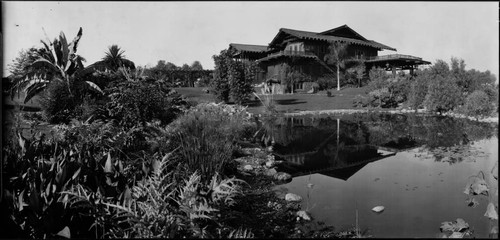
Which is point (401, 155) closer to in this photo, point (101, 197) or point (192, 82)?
point (101, 197)

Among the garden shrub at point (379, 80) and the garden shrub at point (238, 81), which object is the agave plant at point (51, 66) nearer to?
the garden shrub at point (238, 81)

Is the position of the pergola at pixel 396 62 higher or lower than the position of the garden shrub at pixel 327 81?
higher

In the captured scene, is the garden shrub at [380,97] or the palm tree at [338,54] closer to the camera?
the garden shrub at [380,97]

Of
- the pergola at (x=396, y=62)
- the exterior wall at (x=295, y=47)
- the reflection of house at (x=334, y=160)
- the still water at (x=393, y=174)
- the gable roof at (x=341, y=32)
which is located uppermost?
the gable roof at (x=341, y=32)

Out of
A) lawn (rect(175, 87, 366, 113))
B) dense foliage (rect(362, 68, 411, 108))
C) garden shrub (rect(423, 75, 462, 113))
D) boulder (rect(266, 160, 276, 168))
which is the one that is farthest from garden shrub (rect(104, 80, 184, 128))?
dense foliage (rect(362, 68, 411, 108))

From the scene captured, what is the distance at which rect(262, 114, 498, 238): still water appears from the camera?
16.8 ft

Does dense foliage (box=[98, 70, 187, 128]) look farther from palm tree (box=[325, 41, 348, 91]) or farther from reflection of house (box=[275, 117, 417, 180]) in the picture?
palm tree (box=[325, 41, 348, 91])

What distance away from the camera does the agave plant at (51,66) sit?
45.1 feet

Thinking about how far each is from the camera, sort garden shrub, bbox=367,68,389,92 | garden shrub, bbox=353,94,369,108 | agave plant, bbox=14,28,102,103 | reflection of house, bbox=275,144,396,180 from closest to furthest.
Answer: reflection of house, bbox=275,144,396,180, agave plant, bbox=14,28,102,103, garden shrub, bbox=367,68,389,92, garden shrub, bbox=353,94,369,108

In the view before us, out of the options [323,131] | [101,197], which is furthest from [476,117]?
[101,197]

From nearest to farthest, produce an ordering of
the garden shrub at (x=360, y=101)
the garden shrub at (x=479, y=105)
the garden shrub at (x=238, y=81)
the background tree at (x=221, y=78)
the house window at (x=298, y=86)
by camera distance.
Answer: the garden shrub at (x=479, y=105)
the garden shrub at (x=238, y=81)
the background tree at (x=221, y=78)
the garden shrub at (x=360, y=101)
the house window at (x=298, y=86)

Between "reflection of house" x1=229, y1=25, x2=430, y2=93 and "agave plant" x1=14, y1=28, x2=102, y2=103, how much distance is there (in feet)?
64.9

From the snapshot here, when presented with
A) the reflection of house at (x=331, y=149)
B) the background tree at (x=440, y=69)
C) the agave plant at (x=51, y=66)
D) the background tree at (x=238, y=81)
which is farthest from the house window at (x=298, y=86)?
→ the agave plant at (x=51, y=66)

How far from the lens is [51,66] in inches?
540
